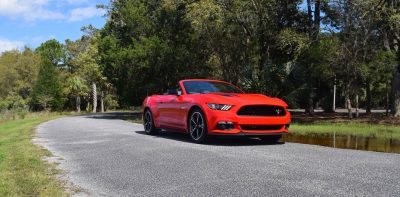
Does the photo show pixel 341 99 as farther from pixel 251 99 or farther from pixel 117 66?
pixel 251 99

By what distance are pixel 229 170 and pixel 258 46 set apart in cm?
1826

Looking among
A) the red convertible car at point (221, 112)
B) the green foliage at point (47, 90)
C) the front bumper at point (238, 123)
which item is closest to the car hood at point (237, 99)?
the red convertible car at point (221, 112)

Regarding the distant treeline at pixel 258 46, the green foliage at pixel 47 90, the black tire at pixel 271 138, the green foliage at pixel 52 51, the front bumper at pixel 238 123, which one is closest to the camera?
the front bumper at pixel 238 123

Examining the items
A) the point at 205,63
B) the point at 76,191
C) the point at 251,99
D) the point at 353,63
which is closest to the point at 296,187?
the point at 76,191

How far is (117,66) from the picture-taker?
29.0 meters

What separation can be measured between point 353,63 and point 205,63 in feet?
37.3

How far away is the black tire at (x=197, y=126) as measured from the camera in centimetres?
937

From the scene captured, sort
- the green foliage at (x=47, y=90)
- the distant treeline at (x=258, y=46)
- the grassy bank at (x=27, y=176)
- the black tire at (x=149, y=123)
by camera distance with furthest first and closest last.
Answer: the green foliage at (x=47, y=90)
the distant treeline at (x=258, y=46)
the black tire at (x=149, y=123)
the grassy bank at (x=27, y=176)

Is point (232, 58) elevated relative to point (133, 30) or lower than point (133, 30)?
lower

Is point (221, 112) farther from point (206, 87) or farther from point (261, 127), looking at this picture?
point (206, 87)

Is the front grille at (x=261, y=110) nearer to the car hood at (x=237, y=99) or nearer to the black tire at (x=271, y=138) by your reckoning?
the car hood at (x=237, y=99)

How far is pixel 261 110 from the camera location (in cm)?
930

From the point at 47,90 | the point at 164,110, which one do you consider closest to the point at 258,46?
the point at 164,110

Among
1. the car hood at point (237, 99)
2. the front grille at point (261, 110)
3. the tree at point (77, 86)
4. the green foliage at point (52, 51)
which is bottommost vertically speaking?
the front grille at point (261, 110)
